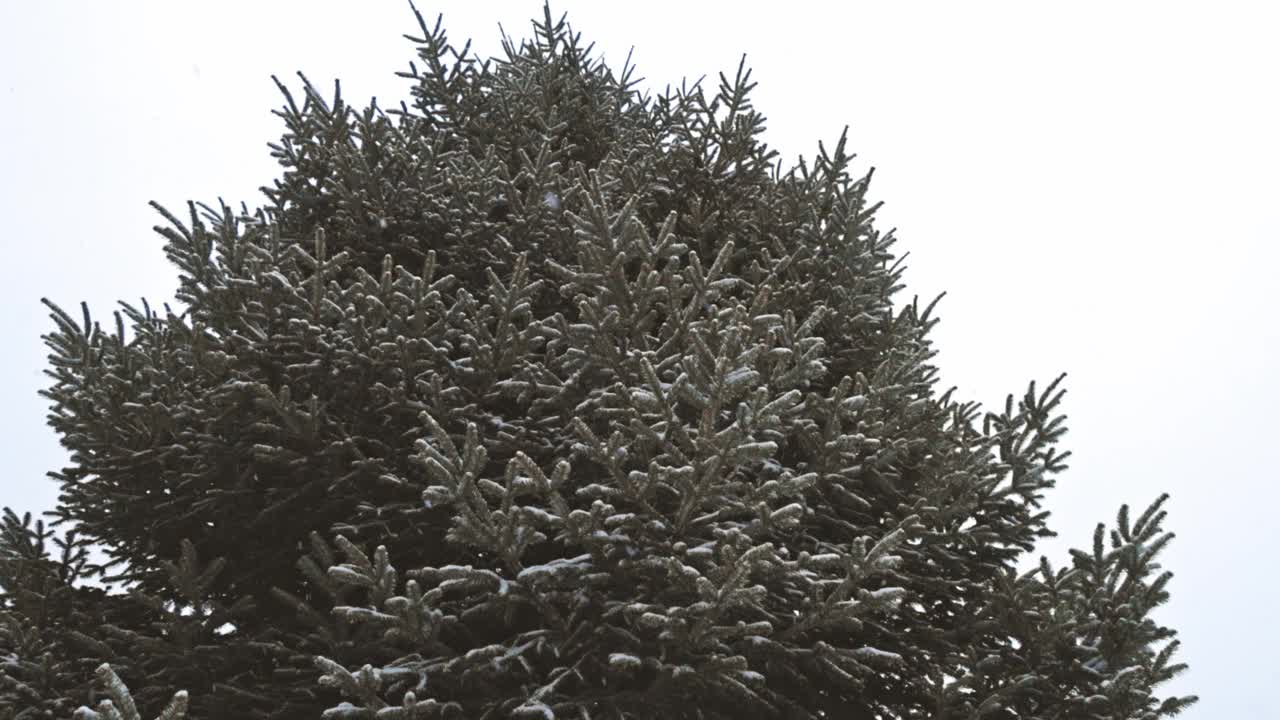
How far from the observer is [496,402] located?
495 centimetres

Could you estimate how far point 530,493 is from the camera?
4.00 metres

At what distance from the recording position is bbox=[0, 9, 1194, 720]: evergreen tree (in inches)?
146

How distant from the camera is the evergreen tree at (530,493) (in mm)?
3701

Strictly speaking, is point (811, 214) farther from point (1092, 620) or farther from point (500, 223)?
point (1092, 620)

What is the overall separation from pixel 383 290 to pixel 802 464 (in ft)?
8.01

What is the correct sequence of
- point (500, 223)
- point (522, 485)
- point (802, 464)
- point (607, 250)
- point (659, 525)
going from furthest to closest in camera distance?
A: point (500, 223)
point (802, 464)
point (607, 250)
point (659, 525)
point (522, 485)

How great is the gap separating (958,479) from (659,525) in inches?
83.5

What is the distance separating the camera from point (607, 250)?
4262 millimetres

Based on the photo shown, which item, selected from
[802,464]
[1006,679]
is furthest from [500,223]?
[1006,679]

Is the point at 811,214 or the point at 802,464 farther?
the point at 811,214

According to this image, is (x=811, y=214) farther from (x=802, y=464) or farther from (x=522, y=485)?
(x=522, y=485)

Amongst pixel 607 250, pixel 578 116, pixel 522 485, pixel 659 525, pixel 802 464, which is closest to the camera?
pixel 522 485

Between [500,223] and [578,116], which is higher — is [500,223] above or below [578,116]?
below

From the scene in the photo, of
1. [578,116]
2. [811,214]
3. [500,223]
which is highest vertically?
[578,116]
